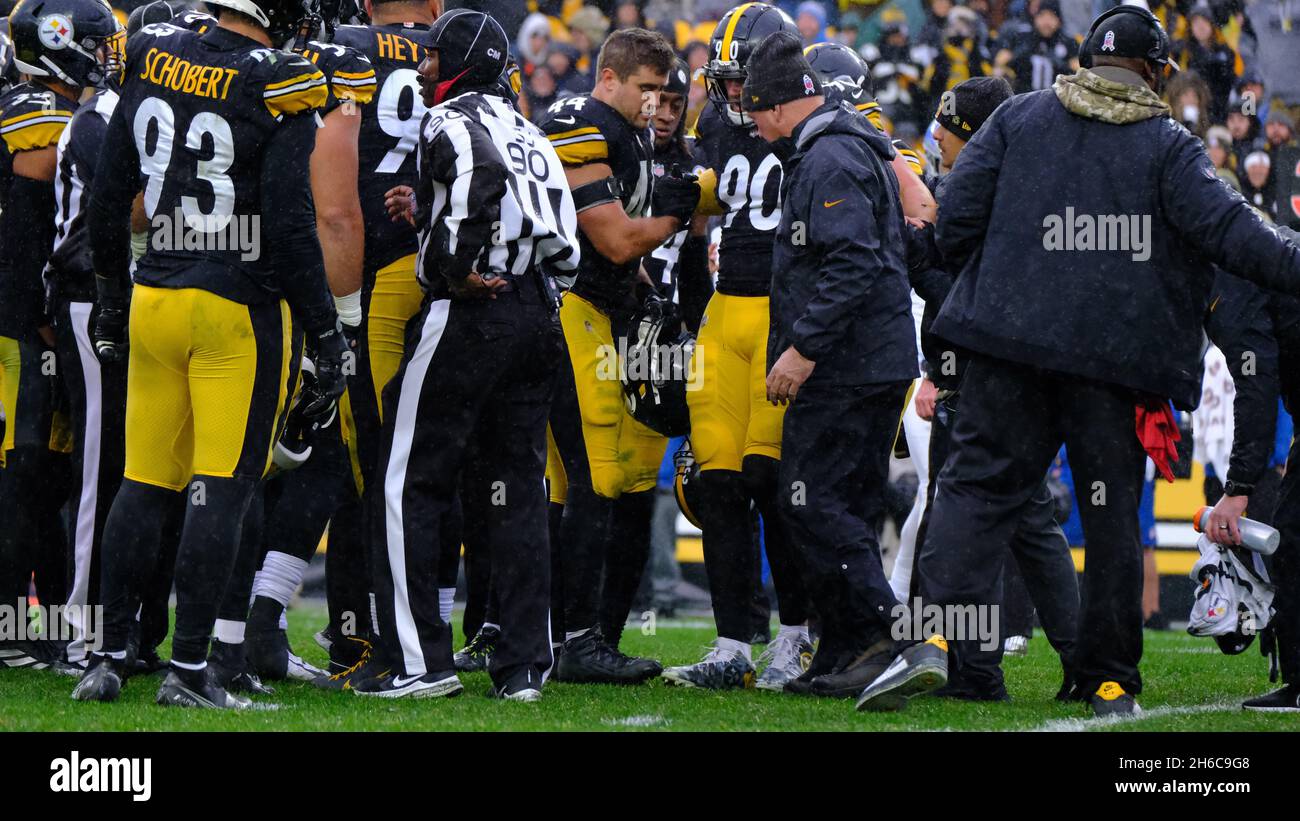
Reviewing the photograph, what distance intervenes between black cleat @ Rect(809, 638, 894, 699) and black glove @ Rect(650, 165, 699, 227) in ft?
5.77

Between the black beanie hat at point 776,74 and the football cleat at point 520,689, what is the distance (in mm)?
2154

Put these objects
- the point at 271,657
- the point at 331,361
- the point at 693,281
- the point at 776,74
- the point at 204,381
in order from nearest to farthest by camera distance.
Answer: the point at 204,381 → the point at 331,361 → the point at 776,74 → the point at 271,657 → the point at 693,281

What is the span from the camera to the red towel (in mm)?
5098

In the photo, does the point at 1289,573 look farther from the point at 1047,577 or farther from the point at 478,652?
the point at 478,652

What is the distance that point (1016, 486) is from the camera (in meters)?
5.12

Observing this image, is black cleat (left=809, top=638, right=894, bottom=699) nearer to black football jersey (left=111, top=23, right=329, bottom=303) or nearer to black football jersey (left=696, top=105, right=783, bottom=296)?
black football jersey (left=696, top=105, right=783, bottom=296)

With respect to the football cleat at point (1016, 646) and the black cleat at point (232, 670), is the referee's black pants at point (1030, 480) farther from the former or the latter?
the football cleat at point (1016, 646)

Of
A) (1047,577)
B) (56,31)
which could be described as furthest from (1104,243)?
(56,31)

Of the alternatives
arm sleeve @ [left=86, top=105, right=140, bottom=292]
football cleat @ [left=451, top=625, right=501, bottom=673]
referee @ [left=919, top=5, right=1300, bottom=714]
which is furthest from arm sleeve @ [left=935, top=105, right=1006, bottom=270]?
football cleat @ [left=451, top=625, right=501, bottom=673]

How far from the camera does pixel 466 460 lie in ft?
18.6

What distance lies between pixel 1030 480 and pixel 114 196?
305 cm

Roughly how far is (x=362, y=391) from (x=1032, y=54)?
905cm

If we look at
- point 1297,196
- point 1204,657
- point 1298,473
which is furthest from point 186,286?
point 1297,196

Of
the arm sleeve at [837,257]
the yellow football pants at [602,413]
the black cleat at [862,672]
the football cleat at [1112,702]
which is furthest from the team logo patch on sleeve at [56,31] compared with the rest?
the football cleat at [1112,702]
